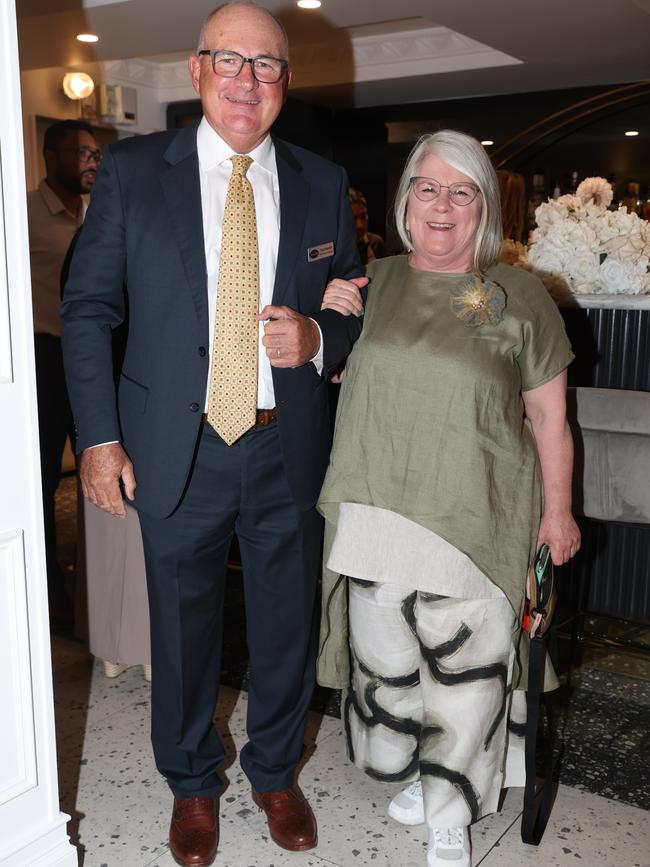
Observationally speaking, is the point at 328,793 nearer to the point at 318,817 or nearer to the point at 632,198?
the point at 318,817

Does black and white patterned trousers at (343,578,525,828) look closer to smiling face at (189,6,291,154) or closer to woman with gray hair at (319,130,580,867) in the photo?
woman with gray hair at (319,130,580,867)

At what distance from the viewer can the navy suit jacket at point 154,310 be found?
6.08 ft

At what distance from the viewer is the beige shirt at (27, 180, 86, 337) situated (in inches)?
143

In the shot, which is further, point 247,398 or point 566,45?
point 566,45

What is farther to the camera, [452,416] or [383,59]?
[383,59]

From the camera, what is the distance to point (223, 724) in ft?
8.91

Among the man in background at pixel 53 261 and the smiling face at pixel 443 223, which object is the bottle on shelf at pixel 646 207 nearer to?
the man in background at pixel 53 261

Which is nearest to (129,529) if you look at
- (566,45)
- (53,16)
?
(53,16)

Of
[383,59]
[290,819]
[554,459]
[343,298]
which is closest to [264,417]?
[343,298]

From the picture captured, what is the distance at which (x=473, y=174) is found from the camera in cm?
189

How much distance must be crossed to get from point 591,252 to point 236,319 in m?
1.68

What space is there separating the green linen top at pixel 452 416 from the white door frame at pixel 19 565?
0.65 m

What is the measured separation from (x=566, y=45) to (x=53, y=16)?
2792 mm

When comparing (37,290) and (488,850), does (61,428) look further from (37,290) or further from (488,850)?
(488,850)
